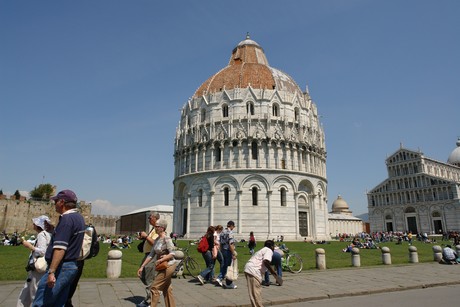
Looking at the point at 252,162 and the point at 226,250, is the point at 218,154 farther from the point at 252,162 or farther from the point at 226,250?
the point at 226,250

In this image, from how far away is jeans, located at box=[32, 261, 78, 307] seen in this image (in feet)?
14.2

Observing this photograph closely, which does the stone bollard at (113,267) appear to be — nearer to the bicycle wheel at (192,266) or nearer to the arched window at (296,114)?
the bicycle wheel at (192,266)

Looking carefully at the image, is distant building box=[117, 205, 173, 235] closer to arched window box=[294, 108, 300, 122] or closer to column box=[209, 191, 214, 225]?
column box=[209, 191, 214, 225]

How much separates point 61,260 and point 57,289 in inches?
15.2

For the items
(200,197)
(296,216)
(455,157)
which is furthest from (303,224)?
(455,157)

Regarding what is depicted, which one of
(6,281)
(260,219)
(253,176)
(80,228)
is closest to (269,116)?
(253,176)

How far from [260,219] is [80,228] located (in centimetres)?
3209

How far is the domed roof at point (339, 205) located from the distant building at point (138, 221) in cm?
4469

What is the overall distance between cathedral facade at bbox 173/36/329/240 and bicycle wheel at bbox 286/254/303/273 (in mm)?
22089

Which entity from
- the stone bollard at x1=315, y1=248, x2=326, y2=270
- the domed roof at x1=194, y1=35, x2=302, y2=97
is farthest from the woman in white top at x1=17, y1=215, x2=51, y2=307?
the domed roof at x1=194, y1=35, x2=302, y2=97

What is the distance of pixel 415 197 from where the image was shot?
75.6 metres

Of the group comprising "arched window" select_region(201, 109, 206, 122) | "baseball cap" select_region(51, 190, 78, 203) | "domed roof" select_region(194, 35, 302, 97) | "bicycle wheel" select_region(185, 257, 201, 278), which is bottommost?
"bicycle wheel" select_region(185, 257, 201, 278)

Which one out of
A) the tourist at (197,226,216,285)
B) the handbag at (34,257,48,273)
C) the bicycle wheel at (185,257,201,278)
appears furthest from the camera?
the bicycle wheel at (185,257,201,278)

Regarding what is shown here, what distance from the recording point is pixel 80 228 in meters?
4.66
